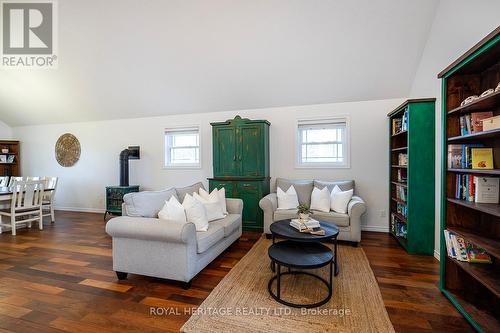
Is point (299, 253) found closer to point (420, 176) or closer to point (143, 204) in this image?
point (143, 204)

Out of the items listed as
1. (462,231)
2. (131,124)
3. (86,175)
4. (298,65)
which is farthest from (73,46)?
(462,231)

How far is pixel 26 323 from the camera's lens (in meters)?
1.82

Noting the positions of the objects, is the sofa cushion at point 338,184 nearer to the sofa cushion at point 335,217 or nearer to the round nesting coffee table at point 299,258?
the sofa cushion at point 335,217

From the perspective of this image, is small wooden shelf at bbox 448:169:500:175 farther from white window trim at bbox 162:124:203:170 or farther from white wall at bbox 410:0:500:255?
white window trim at bbox 162:124:203:170

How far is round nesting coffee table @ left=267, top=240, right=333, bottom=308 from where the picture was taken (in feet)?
6.44

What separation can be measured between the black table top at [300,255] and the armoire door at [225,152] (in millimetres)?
2218

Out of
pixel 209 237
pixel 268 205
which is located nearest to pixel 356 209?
pixel 268 205

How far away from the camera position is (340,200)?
11.9ft

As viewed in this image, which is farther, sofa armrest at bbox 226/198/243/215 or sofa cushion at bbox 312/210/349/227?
sofa armrest at bbox 226/198/243/215

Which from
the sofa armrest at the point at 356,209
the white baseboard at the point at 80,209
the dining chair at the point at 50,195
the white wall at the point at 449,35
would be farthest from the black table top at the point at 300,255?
the white baseboard at the point at 80,209

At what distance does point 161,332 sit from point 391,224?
3867mm

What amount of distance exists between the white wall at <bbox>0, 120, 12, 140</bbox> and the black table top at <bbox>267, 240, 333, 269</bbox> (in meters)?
8.87

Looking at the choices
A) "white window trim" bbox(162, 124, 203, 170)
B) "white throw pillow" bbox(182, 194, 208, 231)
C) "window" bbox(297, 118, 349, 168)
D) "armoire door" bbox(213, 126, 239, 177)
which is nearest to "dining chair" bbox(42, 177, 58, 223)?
"white window trim" bbox(162, 124, 203, 170)

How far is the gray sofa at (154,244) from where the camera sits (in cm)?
222
